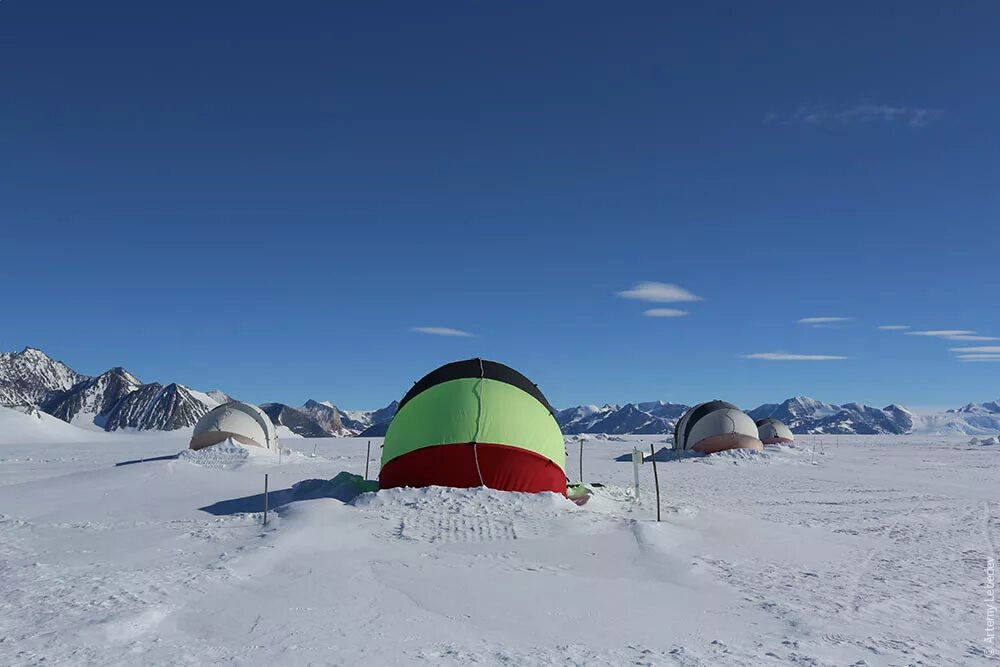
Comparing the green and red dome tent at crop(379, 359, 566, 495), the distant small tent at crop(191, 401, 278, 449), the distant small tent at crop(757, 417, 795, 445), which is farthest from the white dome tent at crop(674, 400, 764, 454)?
the green and red dome tent at crop(379, 359, 566, 495)

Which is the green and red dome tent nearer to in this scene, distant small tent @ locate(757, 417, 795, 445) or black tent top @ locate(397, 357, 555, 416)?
black tent top @ locate(397, 357, 555, 416)

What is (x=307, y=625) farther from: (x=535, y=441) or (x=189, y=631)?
(x=535, y=441)

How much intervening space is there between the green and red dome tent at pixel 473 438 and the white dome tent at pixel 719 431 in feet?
93.8

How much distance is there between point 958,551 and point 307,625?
43.7 ft

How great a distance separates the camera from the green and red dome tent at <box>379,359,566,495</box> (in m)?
16.9

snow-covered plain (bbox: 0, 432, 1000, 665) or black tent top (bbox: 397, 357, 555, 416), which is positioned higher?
black tent top (bbox: 397, 357, 555, 416)

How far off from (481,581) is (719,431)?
37077mm

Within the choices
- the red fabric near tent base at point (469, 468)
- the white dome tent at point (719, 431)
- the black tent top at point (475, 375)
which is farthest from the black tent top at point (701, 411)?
the red fabric near tent base at point (469, 468)

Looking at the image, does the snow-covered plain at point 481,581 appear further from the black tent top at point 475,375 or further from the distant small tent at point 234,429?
the distant small tent at point 234,429

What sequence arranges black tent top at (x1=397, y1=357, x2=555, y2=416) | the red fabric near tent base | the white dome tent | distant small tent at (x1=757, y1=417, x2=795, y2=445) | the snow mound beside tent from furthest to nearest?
distant small tent at (x1=757, y1=417, x2=795, y2=445) < the white dome tent < the snow mound beside tent < black tent top at (x1=397, y1=357, x2=555, y2=416) < the red fabric near tent base

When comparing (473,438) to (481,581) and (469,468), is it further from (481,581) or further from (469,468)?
(481,581)

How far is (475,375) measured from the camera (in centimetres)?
1861

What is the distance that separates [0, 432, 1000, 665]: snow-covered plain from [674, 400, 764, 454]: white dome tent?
23.8 m

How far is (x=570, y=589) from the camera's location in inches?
404
